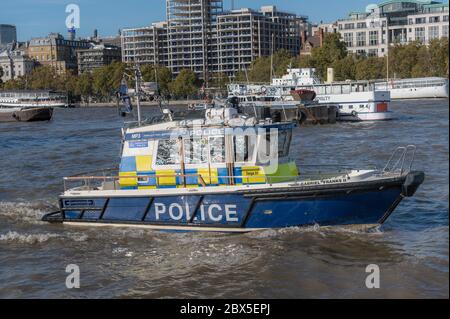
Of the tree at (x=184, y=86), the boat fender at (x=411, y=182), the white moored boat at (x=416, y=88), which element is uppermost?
the tree at (x=184, y=86)

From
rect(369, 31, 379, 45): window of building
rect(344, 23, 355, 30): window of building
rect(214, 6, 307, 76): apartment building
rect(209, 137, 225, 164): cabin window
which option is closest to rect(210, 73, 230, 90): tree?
rect(214, 6, 307, 76): apartment building

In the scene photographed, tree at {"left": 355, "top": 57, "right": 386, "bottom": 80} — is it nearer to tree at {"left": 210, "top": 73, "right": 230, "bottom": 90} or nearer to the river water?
tree at {"left": 210, "top": 73, "right": 230, "bottom": 90}

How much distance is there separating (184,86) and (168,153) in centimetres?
13650

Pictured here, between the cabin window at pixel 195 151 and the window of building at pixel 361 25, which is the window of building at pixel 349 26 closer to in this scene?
the window of building at pixel 361 25

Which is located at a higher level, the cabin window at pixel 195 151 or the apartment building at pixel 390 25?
the apartment building at pixel 390 25

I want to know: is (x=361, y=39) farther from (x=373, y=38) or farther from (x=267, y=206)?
(x=267, y=206)

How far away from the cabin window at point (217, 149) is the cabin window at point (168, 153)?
34.3 inches

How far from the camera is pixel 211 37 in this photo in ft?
586

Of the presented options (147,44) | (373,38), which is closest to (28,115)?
(373,38)

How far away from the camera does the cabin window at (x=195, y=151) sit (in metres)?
16.2

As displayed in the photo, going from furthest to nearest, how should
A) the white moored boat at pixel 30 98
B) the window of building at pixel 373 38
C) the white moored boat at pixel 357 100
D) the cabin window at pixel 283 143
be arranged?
the window of building at pixel 373 38 → the white moored boat at pixel 30 98 → the white moored boat at pixel 357 100 → the cabin window at pixel 283 143

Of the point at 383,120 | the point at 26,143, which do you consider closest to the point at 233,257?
the point at 26,143

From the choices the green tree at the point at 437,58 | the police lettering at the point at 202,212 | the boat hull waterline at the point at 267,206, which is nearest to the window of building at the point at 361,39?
the green tree at the point at 437,58
